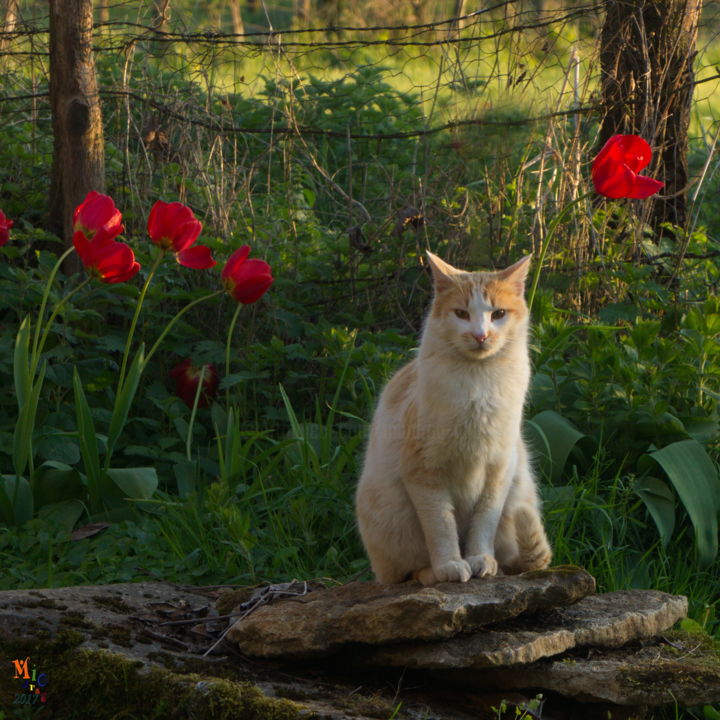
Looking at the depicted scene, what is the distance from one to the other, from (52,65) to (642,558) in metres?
3.73

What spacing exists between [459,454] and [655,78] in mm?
3075

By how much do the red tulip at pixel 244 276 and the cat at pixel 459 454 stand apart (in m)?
1.17

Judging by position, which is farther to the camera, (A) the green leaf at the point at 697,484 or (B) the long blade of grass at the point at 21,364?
(B) the long blade of grass at the point at 21,364

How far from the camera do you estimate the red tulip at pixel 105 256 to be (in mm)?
3689

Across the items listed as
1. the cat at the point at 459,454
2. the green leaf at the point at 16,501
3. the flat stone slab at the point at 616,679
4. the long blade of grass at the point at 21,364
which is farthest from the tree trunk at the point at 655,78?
the green leaf at the point at 16,501

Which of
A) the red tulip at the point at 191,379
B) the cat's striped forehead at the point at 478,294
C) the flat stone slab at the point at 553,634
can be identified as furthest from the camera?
the red tulip at the point at 191,379

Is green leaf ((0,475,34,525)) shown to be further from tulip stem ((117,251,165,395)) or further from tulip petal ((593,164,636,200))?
tulip petal ((593,164,636,200))

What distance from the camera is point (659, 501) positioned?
3750mm

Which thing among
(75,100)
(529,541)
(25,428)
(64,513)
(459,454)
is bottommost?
(64,513)

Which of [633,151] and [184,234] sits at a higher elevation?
[633,151]

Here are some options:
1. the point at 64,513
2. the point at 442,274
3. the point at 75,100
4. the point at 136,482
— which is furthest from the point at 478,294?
the point at 75,100

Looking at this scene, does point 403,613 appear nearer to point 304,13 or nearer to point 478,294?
point 478,294

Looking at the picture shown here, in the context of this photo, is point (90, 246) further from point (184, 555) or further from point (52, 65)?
point (52, 65)

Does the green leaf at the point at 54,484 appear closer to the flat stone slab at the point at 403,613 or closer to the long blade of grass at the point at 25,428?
the long blade of grass at the point at 25,428
